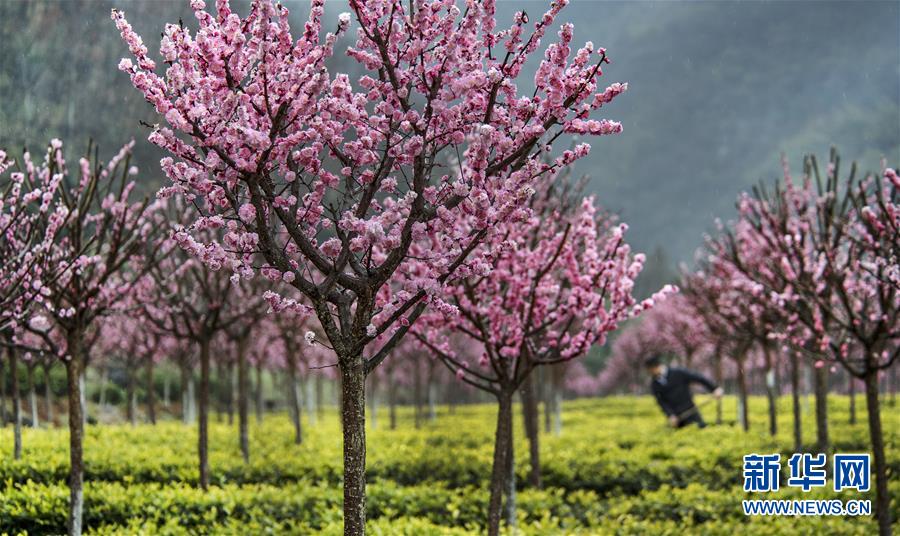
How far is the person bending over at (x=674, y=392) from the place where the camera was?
18469 millimetres

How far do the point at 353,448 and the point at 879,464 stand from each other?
19.7ft

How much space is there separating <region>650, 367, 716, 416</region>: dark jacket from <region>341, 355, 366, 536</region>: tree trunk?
16426 millimetres

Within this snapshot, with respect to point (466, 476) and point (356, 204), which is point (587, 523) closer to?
point (466, 476)

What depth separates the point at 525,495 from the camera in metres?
9.27

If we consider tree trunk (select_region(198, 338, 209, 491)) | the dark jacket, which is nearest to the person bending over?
the dark jacket

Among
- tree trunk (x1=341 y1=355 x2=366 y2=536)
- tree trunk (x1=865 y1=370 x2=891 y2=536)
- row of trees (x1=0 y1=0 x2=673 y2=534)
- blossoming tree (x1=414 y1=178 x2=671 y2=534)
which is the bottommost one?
tree trunk (x1=865 y1=370 x2=891 y2=536)

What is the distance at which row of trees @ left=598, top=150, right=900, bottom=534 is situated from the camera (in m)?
6.86

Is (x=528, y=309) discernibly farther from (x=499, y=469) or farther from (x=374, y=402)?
(x=374, y=402)

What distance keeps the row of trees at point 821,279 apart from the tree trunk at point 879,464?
1cm

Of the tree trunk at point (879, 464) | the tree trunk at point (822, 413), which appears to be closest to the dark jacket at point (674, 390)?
the tree trunk at point (822, 413)

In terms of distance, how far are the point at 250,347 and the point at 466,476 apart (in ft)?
46.3

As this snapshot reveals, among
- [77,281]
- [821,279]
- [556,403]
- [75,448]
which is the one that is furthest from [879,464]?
[556,403]

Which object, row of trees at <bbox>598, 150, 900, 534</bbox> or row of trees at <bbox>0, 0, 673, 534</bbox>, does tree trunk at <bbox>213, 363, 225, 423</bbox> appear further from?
row of trees at <bbox>0, 0, 673, 534</bbox>

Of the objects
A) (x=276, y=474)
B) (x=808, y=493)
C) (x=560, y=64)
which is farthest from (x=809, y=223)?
(x=276, y=474)
